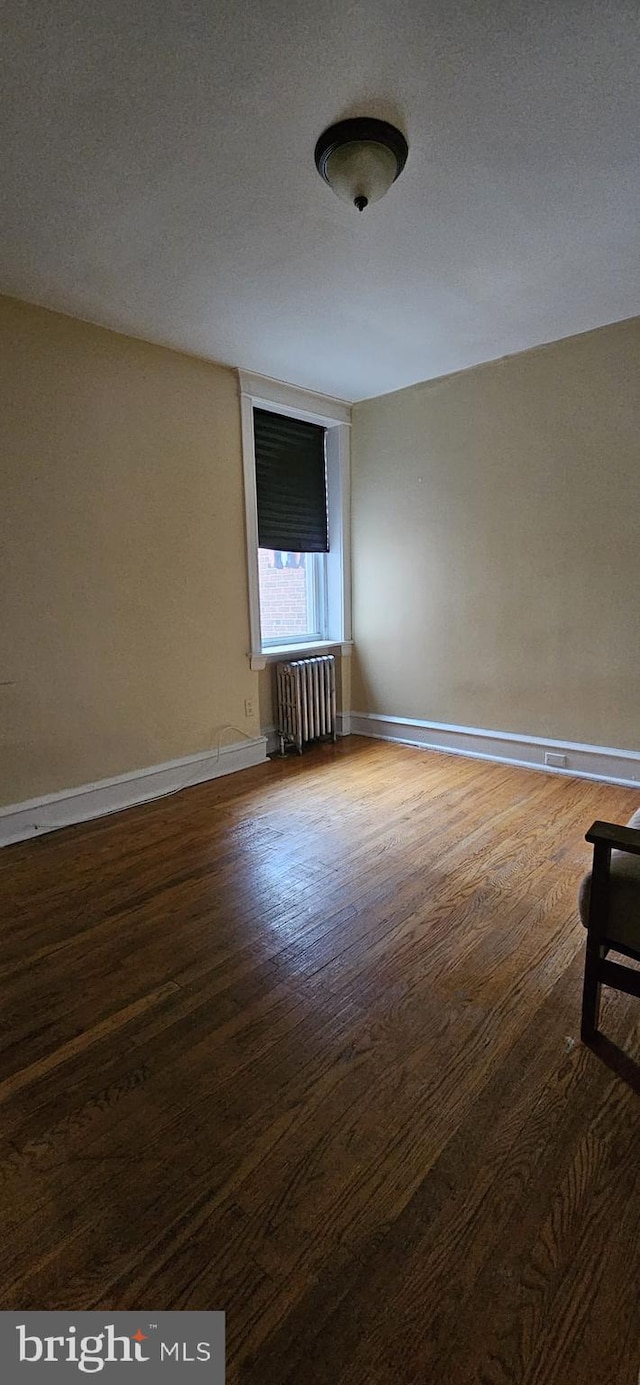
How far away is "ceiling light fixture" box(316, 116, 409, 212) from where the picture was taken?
1.71 m

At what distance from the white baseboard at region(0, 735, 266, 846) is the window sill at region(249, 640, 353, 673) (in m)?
0.54

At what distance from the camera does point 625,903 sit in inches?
57.5

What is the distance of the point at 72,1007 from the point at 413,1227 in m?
1.12

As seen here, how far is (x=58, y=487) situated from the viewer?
114 inches

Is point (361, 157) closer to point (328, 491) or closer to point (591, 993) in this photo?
point (591, 993)

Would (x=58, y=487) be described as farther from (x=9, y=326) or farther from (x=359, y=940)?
(x=359, y=940)

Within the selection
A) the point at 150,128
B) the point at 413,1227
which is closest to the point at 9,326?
the point at 150,128

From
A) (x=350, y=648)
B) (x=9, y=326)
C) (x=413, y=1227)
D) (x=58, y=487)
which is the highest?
(x=9, y=326)

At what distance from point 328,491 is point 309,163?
2.73 metres

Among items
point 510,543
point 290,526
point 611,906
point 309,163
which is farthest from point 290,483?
point 611,906

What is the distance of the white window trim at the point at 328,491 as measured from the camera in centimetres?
380

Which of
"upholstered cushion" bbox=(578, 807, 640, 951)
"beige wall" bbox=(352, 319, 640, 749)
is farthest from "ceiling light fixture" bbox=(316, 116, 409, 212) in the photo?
"upholstered cushion" bbox=(578, 807, 640, 951)
